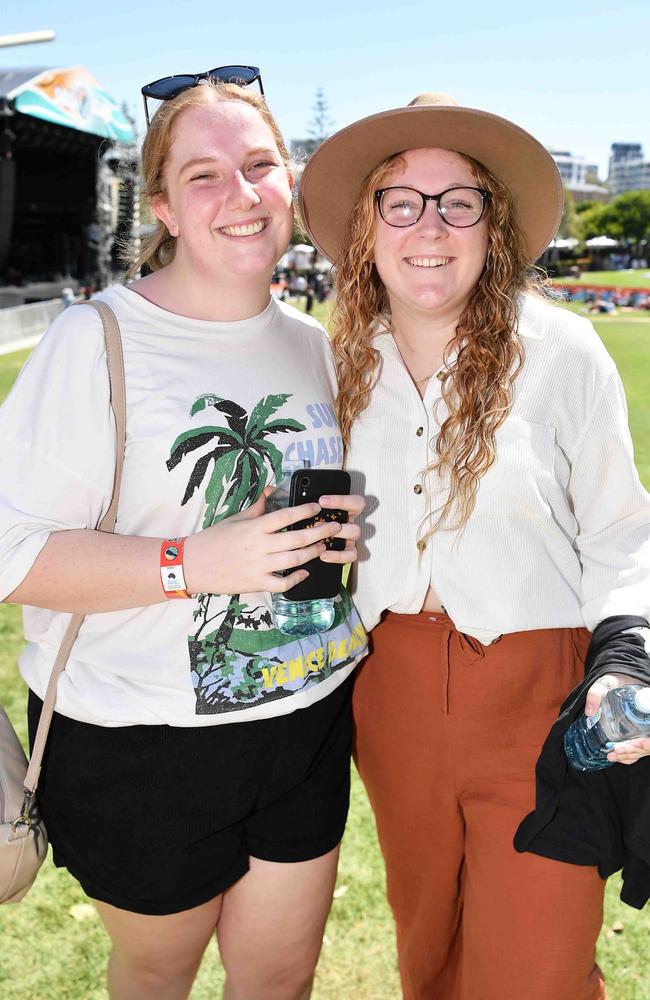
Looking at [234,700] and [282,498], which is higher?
[282,498]

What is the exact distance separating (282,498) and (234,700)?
17.1 inches

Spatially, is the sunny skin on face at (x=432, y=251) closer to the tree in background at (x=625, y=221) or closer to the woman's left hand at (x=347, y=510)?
the woman's left hand at (x=347, y=510)

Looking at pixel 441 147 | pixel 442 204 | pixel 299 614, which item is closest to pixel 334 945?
pixel 299 614

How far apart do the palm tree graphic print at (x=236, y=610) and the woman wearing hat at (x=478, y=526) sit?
30 cm

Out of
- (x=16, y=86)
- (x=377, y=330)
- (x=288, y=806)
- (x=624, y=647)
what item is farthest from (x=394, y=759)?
(x=16, y=86)

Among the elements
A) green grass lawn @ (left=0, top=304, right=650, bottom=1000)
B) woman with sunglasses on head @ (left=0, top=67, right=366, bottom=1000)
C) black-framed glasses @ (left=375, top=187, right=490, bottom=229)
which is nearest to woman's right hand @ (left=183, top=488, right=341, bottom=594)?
woman with sunglasses on head @ (left=0, top=67, right=366, bottom=1000)

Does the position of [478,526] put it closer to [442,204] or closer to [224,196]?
[442,204]

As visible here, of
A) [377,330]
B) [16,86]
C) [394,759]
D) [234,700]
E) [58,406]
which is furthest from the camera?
[16,86]

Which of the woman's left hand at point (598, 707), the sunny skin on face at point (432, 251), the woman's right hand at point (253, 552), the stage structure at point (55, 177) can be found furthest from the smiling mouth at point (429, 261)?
the stage structure at point (55, 177)

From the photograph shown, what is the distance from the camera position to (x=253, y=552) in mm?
1645

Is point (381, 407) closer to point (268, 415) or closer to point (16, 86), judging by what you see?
point (268, 415)

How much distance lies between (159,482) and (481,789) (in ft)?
3.31

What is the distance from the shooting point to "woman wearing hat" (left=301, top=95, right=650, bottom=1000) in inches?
76.2

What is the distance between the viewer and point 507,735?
1959 mm
